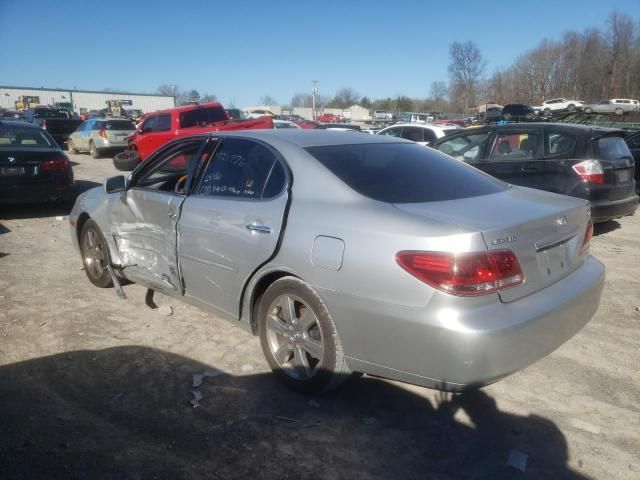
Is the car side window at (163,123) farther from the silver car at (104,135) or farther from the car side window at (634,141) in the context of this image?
the car side window at (634,141)

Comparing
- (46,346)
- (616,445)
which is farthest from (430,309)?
(46,346)

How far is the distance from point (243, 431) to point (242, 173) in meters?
1.69

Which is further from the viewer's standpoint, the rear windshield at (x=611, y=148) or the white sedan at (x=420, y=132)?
the white sedan at (x=420, y=132)

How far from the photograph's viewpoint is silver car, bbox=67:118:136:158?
1881 cm

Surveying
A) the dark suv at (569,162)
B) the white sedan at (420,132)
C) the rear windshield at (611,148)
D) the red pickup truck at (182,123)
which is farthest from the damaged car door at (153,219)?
the white sedan at (420,132)

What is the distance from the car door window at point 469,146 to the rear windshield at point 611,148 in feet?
4.88

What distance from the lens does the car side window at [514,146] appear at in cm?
669

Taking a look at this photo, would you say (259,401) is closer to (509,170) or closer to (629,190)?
(509,170)

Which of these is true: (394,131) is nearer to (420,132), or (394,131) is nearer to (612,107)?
(420,132)

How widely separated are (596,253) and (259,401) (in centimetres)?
494

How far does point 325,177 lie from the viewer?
301 centimetres

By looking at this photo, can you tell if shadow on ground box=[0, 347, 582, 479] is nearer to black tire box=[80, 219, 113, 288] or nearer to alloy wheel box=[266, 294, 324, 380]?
alloy wheel box=[266, 294, 324, 380]

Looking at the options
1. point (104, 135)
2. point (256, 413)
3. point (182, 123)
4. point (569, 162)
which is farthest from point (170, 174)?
point (104, 135)

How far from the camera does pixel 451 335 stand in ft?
7.65
